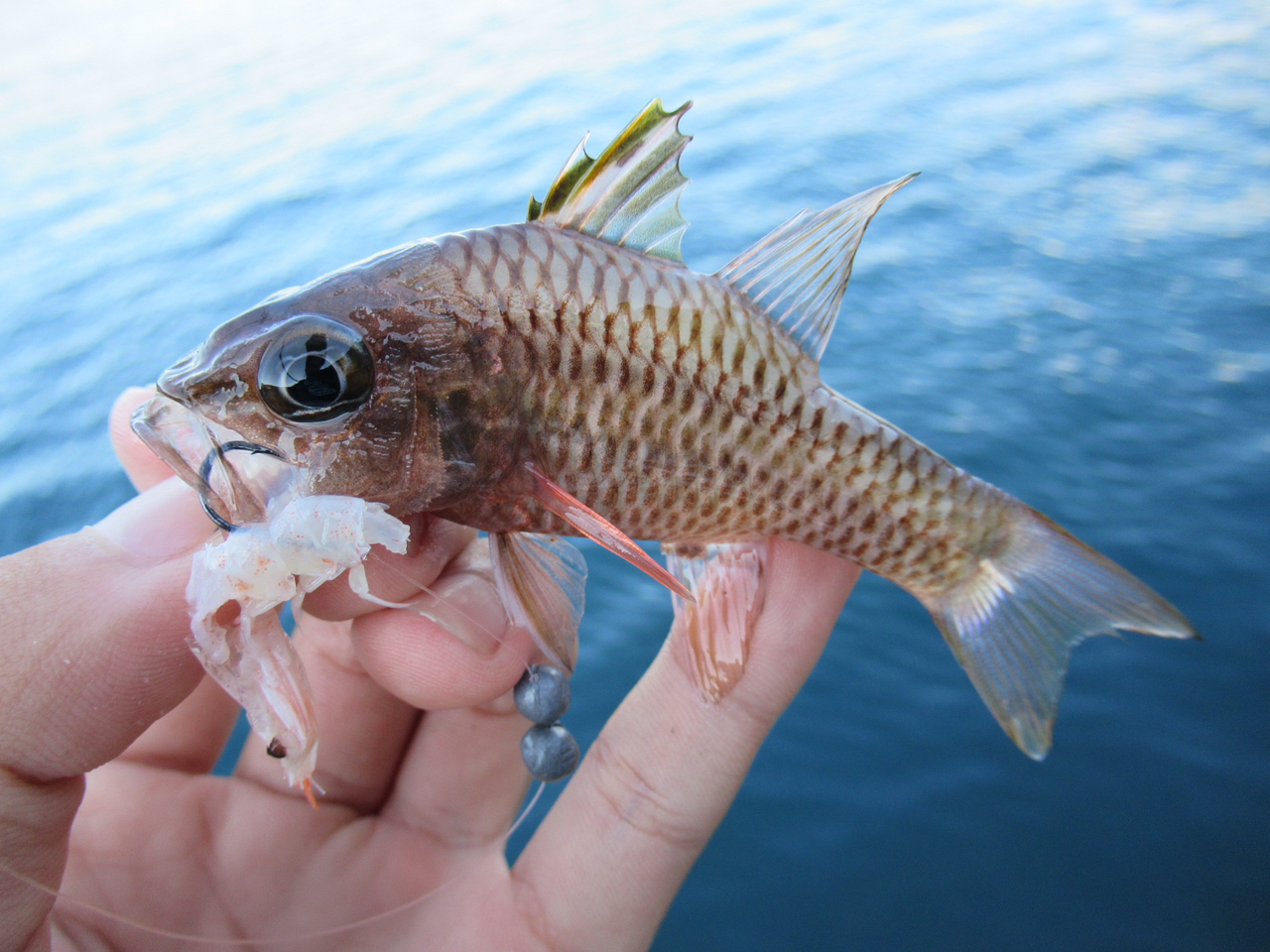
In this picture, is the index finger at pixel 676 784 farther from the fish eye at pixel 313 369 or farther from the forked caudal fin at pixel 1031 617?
the fish eye at pixel 313 369

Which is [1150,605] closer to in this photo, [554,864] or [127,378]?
[554,864]

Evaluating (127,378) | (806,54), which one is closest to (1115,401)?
(127,378)

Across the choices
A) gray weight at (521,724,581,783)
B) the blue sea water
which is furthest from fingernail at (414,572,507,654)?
the blue sea water

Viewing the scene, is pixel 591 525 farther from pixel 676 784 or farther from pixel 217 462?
pixel 676 784

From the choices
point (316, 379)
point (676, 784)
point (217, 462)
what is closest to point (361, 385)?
point (316, 379)

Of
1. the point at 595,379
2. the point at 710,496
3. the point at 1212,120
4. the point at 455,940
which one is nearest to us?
the point at 595,379

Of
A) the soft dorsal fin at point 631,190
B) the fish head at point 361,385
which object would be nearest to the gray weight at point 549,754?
the fish head at point 361,385
